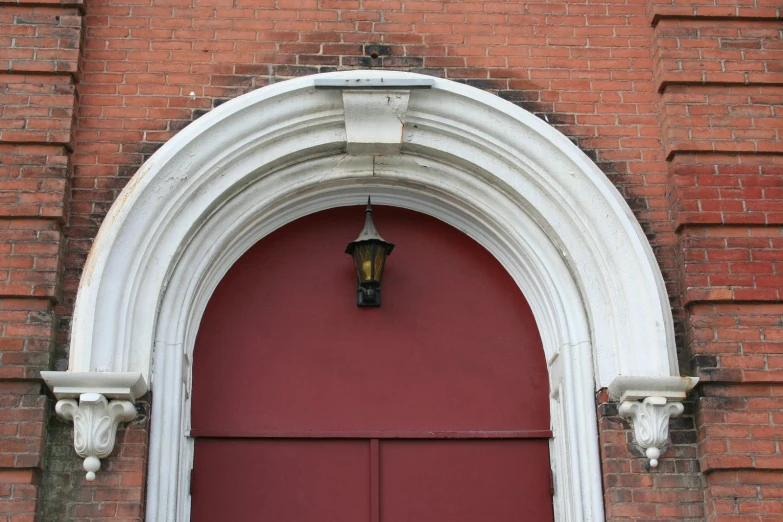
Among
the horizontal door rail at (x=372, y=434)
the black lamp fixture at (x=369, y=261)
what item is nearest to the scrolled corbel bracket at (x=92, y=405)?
the horizontal door rail at (x=372, y=434)

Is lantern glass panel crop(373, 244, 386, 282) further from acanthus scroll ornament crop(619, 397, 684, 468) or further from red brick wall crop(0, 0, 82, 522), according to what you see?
red brick wall crop(0, 0, 82, 522)

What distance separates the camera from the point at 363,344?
602 centimetres

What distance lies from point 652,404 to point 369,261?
1.72 meters

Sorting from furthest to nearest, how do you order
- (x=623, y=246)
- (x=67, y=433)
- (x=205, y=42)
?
(x=205, y=42)
(x=623, y=246)
(x=67, y=433)

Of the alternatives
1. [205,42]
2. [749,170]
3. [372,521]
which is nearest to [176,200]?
[205,42]

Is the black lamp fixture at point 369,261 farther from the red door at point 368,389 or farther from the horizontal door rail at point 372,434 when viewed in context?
the horizontal door rail at point 372,434

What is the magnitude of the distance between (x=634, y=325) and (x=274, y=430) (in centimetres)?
203

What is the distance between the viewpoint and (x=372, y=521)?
5.68 m

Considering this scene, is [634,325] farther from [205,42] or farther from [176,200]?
[205,42]

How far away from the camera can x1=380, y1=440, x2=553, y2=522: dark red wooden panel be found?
5.72m

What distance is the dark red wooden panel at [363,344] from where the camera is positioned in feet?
19.3

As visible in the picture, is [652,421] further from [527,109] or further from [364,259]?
[527,109]

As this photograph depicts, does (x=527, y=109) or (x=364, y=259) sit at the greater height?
(x=527, y=109)

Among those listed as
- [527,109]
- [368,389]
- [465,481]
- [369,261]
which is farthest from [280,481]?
[527,109]
